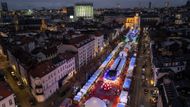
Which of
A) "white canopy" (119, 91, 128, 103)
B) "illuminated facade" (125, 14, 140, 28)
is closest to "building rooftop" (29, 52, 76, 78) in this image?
"white canopy" (119, 91, 128, 103)

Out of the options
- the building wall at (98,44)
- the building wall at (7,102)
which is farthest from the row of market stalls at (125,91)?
the building wall at (98,44)

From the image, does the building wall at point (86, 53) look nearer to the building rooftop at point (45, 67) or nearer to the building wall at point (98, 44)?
the building wall at point (98, 44)

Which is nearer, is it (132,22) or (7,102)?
(7,102)

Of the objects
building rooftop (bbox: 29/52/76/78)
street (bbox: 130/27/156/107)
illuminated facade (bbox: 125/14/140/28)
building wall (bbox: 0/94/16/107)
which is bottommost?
street (bbox: 130/27/156/107)

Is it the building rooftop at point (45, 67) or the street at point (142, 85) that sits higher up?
the building rooftop at point (45, 67)

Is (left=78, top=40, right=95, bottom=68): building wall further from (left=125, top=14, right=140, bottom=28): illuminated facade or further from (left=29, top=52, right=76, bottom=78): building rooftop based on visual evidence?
(left=125, top=14, right=140, bottom=28): illuminated facade

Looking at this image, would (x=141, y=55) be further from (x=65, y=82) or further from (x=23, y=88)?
(x=23, y=88)

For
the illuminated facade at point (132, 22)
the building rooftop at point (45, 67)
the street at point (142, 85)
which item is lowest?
the street at point (142, 85)

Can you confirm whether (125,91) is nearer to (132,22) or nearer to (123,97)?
(123,97)

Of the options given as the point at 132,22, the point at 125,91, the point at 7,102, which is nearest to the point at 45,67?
the point at 7,102

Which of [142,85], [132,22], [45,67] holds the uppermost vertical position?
[132,22]

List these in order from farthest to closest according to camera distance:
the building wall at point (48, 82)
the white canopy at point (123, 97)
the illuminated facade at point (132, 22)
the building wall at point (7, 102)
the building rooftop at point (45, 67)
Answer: the illuminated facade at point (132, 22) → the building rooftop at point (45, 67) → the building wall at point (48, 82) → the white canopy at point (123, 97) → the building wall at point (7, 102)

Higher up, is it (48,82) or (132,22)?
(132,22)
